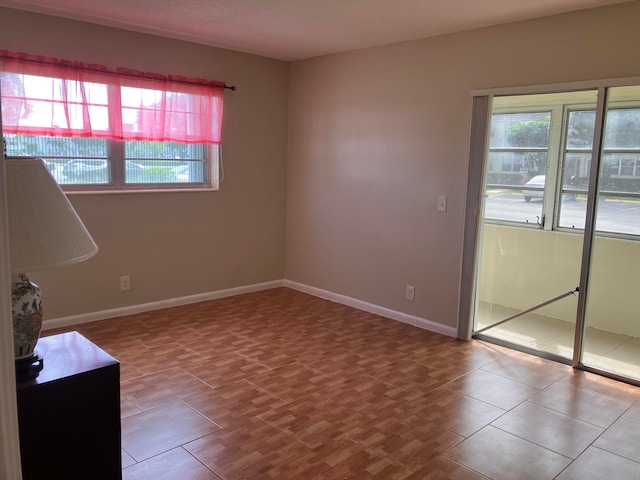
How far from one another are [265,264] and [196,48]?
2206 mm

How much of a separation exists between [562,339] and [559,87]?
5.84ft

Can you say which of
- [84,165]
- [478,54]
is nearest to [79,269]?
[84,165]

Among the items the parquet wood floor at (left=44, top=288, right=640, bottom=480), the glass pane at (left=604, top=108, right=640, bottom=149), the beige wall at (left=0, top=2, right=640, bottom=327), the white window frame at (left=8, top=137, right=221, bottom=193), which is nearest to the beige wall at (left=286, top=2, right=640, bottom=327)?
the beige wall at (left=0, top=2, right=640, bottom=327)

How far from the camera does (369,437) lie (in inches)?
101

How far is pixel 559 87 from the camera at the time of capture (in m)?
3.42

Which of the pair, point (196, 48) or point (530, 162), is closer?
point (530, 162)

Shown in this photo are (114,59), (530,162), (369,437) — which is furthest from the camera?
(114,59)

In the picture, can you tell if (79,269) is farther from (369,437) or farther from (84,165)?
(369,437)

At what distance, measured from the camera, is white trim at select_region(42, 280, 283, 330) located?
403cm

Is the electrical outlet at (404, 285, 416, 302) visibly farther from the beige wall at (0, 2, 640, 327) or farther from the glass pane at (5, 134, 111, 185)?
the glass pane at (5, 134, 111, 185)

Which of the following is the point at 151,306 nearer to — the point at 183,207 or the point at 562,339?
the point at 183,207

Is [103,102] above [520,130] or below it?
above

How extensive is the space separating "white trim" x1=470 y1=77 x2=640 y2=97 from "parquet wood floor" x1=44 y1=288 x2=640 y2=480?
189cm

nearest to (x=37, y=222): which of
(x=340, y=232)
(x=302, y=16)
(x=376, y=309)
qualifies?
(x=302, y=16)
